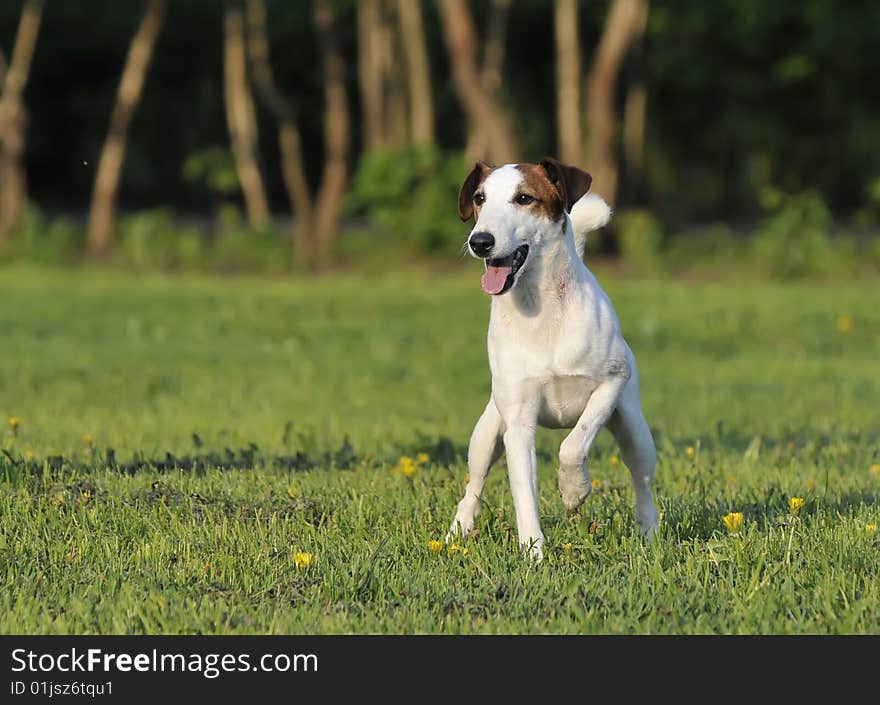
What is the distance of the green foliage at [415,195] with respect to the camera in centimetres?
2302

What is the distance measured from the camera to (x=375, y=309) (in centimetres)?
1817

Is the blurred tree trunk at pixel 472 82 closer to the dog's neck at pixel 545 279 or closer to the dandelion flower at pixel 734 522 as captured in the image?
the dog's neck at pixel 545 279

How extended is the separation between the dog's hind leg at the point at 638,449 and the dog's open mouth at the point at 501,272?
27.5 inches

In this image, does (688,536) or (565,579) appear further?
(688,536)

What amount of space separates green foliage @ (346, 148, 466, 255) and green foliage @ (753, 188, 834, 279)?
4261mm

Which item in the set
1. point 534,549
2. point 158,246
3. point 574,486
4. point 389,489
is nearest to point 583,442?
point 574,486

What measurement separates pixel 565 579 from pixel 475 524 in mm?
977

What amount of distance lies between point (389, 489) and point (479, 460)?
957 mm

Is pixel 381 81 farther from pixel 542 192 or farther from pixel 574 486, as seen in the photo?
pixel 574 486

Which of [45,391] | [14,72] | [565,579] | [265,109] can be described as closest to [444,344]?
[45,391]
